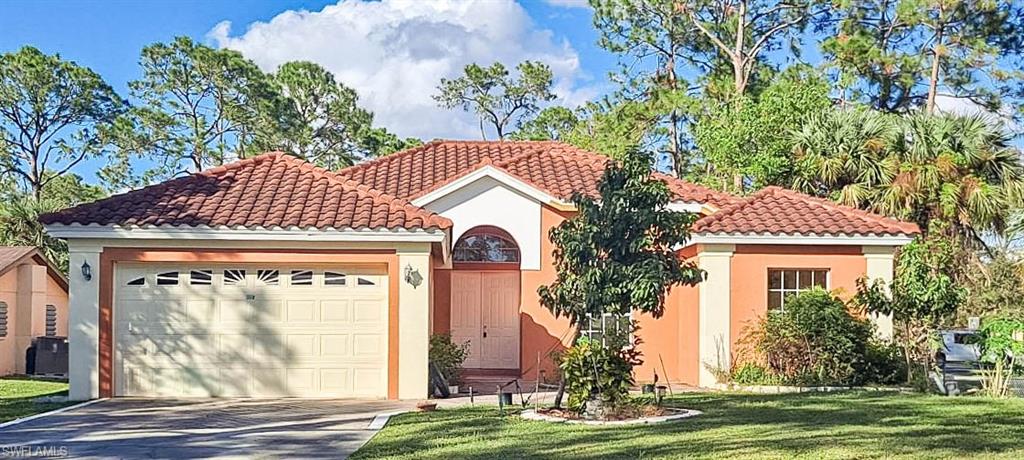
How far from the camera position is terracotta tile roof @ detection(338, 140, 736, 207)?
22.6 m

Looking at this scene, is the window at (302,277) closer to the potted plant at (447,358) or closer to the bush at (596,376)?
the potted plant at (447,358)

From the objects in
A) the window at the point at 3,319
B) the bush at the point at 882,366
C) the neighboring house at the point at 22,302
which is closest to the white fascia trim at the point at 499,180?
the bush at the point at 882,366

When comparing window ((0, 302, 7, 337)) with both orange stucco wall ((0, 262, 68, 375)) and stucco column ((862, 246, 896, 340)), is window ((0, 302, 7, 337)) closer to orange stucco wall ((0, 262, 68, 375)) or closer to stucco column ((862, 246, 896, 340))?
orange stucco wall ((0, 262, 68, 375))

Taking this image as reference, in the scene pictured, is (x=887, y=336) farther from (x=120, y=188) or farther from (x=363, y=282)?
(x=120, y=188)

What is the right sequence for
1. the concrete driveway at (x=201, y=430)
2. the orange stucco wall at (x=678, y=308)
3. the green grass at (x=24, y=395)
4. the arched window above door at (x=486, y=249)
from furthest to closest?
the arched window above door at (x=486, y=249), the orange stucco wall at (x=678, y=308), the green grass at (x=24, y=395), the concrete driveway at (x=201, y=430)

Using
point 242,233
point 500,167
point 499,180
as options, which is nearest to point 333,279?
point 242,233

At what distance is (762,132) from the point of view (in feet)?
89.8

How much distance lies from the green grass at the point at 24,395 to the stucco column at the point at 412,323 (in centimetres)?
515

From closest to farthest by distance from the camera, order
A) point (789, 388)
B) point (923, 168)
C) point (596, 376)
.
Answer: point (596, 376), point (789, 388), point (923, 168)

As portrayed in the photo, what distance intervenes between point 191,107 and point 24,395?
25.3 m

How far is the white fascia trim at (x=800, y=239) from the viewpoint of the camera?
19375 mm

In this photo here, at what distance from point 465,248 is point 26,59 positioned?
24839mm

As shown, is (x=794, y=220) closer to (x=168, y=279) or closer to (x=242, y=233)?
(x=242, y=233)

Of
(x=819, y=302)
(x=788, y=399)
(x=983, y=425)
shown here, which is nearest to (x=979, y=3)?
(x=819, y=302)
